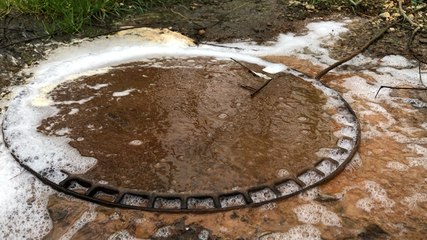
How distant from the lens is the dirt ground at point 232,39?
A: 1584mm

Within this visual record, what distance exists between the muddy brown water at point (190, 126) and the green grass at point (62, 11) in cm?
82

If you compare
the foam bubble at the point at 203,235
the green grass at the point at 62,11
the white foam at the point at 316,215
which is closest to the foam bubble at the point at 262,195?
the white foam at the point at 316,215

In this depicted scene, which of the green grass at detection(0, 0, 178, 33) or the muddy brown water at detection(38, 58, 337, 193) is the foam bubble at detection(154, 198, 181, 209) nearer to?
the muddy brown water at detection(38, 58, 337, 193)

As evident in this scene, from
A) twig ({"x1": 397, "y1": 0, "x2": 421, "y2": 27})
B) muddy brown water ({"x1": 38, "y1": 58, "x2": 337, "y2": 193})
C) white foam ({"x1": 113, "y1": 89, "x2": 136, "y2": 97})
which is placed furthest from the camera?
twig ({"x1": 397, "y1": 0, "x2": 421, "y2": 27})

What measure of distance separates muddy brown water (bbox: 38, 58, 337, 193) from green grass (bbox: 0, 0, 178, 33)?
2.69ft

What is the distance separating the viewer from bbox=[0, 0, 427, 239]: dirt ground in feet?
5.20

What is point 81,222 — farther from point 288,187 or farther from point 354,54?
point 354,54

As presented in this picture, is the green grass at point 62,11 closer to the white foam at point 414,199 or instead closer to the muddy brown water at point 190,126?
the muddy brown water at point 190,126

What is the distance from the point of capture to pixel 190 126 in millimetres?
2045

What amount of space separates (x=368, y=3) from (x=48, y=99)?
296cm

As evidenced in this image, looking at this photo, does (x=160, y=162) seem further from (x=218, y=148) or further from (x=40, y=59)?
(x=40, y=59)

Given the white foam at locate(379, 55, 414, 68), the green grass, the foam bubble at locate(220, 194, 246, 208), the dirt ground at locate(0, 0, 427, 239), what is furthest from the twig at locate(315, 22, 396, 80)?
the green grass

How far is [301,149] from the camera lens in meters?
1.93

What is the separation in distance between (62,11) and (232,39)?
1308 mm
